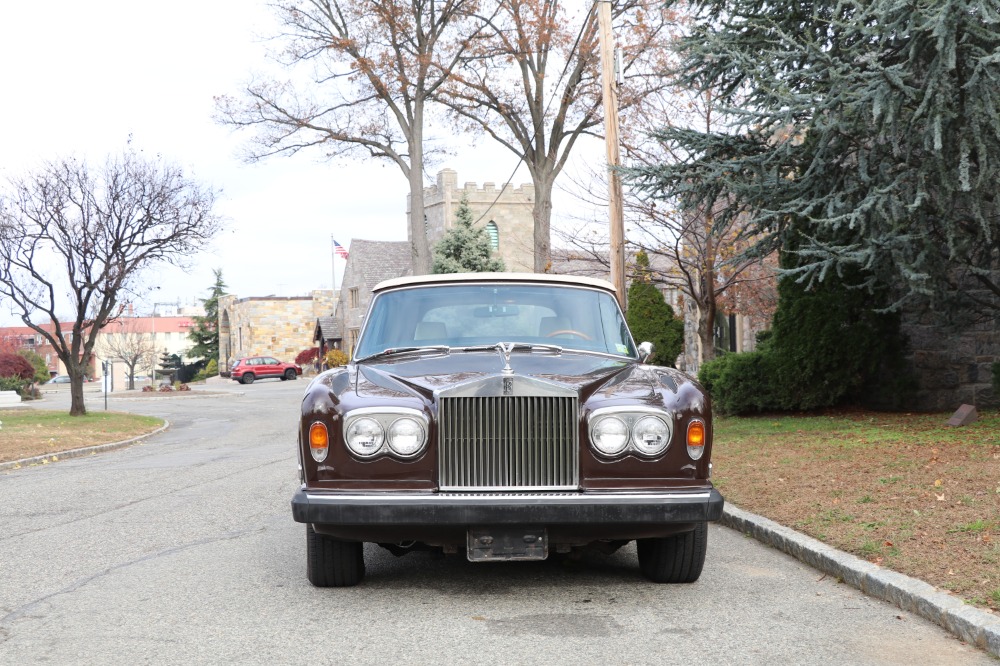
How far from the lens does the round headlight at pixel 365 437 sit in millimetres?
5262

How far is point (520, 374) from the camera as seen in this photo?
5477 millimetres

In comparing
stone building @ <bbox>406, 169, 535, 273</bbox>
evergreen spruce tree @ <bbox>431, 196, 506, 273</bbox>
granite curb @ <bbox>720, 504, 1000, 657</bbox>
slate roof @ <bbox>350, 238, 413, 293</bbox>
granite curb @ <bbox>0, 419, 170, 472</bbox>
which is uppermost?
stone building @ <bbox>406, 169, 535, 273</bbox>

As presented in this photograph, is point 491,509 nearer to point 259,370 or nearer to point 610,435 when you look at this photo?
point 610,435

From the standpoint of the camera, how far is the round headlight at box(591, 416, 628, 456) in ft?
17.4

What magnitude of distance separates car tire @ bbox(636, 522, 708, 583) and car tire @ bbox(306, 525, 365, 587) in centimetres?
168

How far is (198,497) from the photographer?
34.0ft

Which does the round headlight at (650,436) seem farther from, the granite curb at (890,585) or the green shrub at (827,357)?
the green shrub at (827,357)

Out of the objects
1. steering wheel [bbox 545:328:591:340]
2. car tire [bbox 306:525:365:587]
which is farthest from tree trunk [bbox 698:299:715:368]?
car tire [bbox 306:525:365:587]

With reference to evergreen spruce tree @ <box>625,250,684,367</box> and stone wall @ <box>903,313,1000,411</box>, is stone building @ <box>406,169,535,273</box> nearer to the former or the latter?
evergreen spruce tree @ <box>625,250,684,367</box>

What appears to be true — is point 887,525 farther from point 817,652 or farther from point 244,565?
point 244,565

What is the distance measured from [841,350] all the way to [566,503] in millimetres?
10331

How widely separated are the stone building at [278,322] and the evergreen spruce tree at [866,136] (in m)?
63.2

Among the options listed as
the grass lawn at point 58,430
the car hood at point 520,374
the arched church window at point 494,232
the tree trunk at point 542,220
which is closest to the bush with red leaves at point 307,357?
the arched church window at point 494,232

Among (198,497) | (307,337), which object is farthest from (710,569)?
(307,337)
